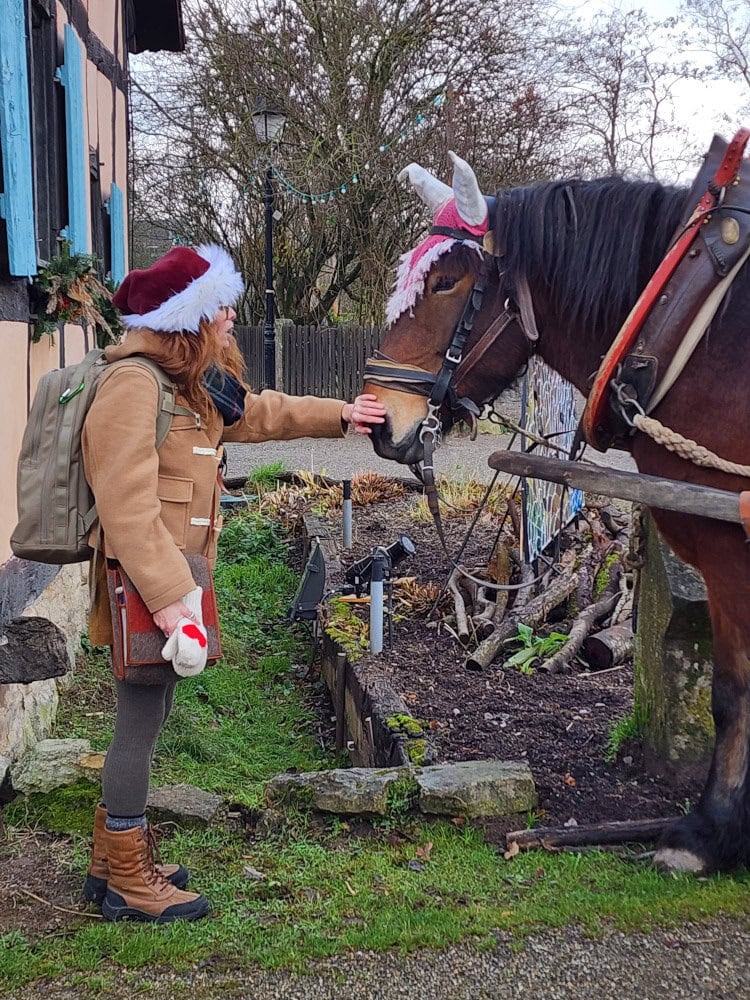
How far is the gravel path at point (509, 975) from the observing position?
201cm

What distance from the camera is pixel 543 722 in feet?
12.1

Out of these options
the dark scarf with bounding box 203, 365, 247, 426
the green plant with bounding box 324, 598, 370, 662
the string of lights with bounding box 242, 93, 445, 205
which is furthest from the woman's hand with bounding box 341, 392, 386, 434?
the string of lights with bounding box 242, 93, 445, 205

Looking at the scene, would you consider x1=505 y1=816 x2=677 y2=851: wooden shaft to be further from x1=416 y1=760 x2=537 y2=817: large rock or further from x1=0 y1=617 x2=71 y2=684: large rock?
x1=0 y1=617 x2=71 y2=684: large rock

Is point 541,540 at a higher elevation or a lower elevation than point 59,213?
lower

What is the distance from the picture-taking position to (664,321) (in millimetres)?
2242

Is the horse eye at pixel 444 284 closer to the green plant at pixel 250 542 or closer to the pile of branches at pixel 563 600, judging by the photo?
the pile of branches at pixel 563 600

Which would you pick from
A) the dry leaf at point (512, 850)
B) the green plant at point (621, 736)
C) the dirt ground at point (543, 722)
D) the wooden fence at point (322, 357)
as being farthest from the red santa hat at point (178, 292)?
the wooden fence at point (322, 357)

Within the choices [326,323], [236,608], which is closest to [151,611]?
[236,608]

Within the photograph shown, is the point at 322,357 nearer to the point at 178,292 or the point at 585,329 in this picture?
the point at 585,329

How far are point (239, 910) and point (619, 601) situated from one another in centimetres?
302

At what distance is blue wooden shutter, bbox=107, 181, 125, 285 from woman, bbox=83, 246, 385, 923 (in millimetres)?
4606

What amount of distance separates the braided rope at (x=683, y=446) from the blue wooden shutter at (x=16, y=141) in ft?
7.90

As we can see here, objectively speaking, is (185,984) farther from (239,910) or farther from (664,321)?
(664,321)

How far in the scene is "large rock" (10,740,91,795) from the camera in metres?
3.00
